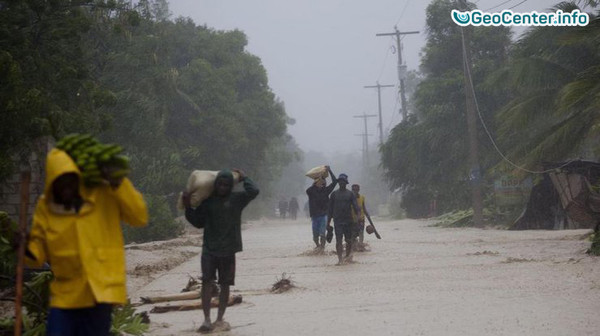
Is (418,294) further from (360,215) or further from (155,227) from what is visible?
(155,227)

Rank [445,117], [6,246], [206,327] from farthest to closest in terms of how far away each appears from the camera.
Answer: [445,117], [206,327], [6,246]

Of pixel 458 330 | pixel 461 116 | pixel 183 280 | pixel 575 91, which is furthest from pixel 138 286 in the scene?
pixel 461 116

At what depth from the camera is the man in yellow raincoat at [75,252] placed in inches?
194

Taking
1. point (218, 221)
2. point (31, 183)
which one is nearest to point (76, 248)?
point (218, 221)

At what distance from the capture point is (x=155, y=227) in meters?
26.6

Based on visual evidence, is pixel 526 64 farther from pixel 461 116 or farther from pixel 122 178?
pixel 122 178

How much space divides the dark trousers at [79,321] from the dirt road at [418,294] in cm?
318

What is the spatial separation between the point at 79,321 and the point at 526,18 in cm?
2419

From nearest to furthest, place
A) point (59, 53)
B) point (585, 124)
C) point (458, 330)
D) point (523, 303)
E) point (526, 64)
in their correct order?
point (458, 330), point (523, 303), point (59, 53), point (585, 124), point (526, 64)

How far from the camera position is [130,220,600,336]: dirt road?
812 cm

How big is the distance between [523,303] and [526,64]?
17.0 m

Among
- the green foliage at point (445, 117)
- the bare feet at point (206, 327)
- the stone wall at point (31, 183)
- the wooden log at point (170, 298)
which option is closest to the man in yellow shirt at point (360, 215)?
the stone wall at point (31, 183)

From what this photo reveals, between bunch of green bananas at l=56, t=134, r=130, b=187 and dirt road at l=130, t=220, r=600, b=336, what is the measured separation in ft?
11.4

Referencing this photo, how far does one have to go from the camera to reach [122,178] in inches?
200
